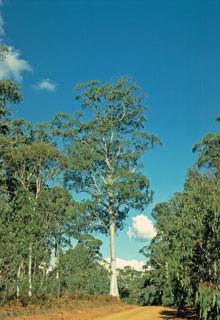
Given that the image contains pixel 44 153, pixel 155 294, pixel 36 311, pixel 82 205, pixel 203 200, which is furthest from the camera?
pixel 155 294

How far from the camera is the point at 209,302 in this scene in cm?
1000

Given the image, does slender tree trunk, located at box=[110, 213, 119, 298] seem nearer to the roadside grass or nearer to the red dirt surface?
the roadside grass

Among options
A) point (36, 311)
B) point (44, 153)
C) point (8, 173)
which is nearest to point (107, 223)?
point (44, 153)

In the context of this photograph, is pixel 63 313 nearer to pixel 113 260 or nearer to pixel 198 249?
pixel 198 249

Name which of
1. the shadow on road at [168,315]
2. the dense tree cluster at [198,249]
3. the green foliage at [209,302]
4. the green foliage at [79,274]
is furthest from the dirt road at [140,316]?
the green foliage at [79,274]

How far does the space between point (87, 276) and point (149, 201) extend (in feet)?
32.1

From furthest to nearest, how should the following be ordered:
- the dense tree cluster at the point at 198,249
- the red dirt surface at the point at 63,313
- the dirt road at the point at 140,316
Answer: the dirt road at the point at 140,316
the red dirt surface at the point at 63,313
the dense tree cluster at the point at 198,249

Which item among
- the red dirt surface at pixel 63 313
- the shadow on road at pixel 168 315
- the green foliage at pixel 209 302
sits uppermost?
the green foliage at pixel 209 302

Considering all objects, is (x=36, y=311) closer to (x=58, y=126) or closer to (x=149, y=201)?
(x=149, y=201)

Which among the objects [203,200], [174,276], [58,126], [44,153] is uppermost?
[58,126]

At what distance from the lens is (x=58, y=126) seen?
31031mm

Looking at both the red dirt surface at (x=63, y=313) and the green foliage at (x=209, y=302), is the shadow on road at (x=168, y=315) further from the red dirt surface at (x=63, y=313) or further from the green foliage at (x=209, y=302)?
the green foliage at (x=209, y=302)

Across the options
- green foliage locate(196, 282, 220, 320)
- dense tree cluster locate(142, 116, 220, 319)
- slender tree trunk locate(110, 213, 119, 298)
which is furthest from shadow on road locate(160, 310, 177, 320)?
slender tree trunk locate(110, 213, 119, 298)

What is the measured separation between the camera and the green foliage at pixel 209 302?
9.84 m
